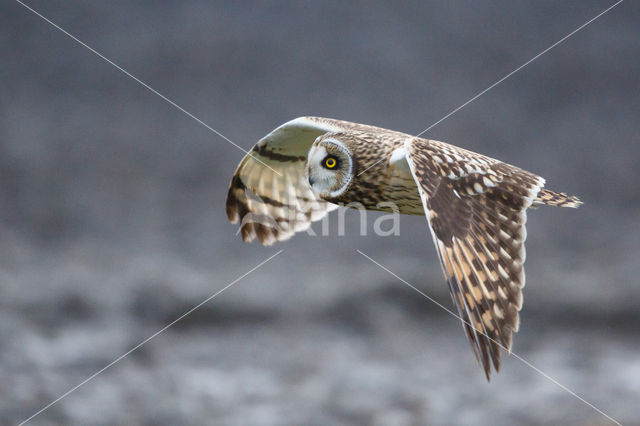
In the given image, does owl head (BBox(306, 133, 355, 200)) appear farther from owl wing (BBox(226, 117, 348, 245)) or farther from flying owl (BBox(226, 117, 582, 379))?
owl wing (BBox(226, 117, 348, 245))

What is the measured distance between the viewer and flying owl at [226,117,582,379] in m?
1.63

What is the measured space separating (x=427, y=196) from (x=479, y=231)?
0.21 m

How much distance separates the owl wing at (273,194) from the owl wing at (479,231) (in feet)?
2.18

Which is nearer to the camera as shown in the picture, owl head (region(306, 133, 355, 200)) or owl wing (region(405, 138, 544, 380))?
owl wing (region(405, 138, 544, 380))

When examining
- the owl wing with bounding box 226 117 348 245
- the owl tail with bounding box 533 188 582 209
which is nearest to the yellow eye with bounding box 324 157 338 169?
the owl wing with bounding box 226 117 348 245

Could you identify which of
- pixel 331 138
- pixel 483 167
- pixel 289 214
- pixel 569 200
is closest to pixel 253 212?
pixel 289 214

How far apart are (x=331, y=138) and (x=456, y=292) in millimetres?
762

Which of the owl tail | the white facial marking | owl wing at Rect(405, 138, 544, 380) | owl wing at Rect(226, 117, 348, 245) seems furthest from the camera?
owl wing at Rect(226, 117, 348, 245)

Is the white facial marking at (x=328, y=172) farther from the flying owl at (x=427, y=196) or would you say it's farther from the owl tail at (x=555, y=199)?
the owl tail at (x=555, y=199)

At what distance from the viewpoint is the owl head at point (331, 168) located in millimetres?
2047

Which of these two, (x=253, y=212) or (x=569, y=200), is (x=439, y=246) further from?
(x=253, y=212)

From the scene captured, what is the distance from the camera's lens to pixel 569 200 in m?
2.03

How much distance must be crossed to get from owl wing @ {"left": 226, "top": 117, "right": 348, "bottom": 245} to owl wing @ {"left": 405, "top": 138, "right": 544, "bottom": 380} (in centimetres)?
66

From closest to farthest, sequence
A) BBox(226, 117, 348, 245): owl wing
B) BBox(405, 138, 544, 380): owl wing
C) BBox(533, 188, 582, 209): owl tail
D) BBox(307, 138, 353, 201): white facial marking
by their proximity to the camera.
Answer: BBox(405, 138, 544, 380): owl wing → BBox(533, 188, 582, 209): owl tail → BBox(307, 138, 353, 201): white facial marking → BBox(226, 117, 348, 245): owl wing
